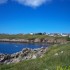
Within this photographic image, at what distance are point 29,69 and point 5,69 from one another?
4.12 m

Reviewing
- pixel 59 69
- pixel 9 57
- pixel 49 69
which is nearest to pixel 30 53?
pixel 9 57

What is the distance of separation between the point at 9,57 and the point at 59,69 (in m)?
48.0

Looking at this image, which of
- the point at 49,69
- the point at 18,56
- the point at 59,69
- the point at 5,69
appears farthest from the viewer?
the point at 18,56

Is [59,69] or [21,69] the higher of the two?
[59,69]

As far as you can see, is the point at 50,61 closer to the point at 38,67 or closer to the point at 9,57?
the point at 38,67

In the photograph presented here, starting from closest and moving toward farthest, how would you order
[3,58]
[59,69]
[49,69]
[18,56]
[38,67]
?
[59,69]
[49,69]
[38,67]
[3,58]
[18,56]

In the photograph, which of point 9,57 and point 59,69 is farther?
point 9,57

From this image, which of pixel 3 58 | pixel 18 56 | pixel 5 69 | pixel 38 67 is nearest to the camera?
pixel 38 67

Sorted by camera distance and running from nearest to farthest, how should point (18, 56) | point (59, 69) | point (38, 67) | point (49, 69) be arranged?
point (59, 69), point (49, 69), point (38, 67), point (18, 56)

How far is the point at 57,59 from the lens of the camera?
2477cm

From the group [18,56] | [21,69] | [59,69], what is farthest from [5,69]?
[18,56]

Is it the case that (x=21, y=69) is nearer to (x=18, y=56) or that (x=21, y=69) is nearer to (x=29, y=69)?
(x=29, y=69)

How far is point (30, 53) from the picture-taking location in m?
58.2

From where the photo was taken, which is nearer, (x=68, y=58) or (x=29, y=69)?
(x=29, y=69)
